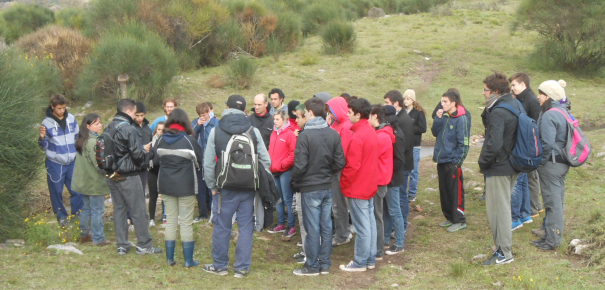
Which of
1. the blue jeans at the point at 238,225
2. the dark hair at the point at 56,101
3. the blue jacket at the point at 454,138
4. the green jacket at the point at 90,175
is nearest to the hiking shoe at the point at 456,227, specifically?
the blue jacket at the point at 454,138

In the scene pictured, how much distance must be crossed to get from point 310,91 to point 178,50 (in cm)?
554

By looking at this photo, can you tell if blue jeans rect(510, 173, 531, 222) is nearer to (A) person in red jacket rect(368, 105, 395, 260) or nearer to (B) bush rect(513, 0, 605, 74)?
(A) person in red jacket rect(368, 105, 395, 260)

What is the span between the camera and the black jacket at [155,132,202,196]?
18.5ft

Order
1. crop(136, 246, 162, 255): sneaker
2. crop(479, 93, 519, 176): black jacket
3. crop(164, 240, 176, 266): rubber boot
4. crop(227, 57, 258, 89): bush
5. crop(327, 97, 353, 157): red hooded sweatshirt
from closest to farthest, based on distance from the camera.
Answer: crop(479, 93, 519, 176): black jacket, crop(164, 240, 176, 266): rubber boot, crop(136, 246, 162, 255): sneaker, crop(327, 97, 353, 157): red hooded sweatshirt, crop(227, 57, 258, 89): bush

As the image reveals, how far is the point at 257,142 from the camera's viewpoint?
5.70 meters

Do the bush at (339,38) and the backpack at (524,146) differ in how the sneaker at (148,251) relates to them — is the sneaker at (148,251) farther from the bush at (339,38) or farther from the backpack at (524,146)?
the bush at (339,38)

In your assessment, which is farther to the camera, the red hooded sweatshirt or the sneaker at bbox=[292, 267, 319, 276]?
the red hooded sweatshirt

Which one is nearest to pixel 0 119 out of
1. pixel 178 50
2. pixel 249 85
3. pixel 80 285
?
pixel 80 285

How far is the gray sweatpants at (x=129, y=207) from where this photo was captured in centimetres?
602

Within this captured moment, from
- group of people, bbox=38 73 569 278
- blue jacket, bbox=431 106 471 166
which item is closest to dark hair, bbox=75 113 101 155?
group of people, bbox=38 73 569 278

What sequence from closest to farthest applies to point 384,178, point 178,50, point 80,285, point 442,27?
point 80,285, point 384,178, point 178,50, point 442,27

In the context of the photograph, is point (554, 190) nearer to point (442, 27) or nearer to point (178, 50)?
point (178, 50)

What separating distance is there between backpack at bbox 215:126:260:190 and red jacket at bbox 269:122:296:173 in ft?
4.30

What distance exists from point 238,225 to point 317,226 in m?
0.86
